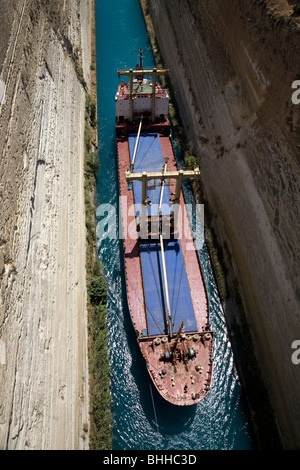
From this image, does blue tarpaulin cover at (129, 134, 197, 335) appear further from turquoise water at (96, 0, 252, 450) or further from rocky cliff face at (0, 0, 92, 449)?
rocky cliff face at (0, 0, 92, 449)

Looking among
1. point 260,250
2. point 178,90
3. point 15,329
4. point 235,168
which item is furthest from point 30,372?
point 178,90

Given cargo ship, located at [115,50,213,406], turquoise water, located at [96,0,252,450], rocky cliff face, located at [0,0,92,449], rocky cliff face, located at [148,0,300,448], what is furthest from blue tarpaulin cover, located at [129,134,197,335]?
rocky cliff face, located at [148,0,300,448]

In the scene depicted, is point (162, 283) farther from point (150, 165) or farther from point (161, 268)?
point (150, 165)

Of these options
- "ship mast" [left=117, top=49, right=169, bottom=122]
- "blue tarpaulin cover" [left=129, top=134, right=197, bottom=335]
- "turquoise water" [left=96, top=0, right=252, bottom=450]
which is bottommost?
"turquoise water" [left=96, top=0, right=252, bottom=450]

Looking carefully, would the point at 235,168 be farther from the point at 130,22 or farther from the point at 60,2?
the point at 130,22

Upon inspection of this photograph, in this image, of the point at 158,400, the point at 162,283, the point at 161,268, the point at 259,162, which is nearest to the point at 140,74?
the point at 259,162

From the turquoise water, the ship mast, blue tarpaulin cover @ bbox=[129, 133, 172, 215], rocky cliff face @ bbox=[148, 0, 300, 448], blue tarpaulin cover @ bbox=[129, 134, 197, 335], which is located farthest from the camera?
the ship mast

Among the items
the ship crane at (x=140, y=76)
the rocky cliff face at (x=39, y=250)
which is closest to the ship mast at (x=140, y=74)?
the ship crane at (x=140, y=76)
